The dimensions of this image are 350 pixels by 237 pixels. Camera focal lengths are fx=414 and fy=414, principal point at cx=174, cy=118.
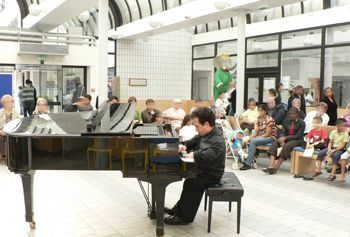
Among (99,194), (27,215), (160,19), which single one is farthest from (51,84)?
(27,215)

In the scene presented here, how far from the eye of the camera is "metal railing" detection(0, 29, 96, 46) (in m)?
12.0

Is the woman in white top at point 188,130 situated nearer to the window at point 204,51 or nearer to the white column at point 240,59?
the white column at point 240,59

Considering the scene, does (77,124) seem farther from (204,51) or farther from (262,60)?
(204,51)

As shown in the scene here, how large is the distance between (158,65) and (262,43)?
170 inches

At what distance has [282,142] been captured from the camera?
7152 millimetres

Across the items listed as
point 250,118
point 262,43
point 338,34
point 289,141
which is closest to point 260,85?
point 262,43

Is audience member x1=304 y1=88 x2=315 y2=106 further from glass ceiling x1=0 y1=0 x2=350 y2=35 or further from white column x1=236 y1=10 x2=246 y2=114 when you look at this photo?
glass ceiling x1=0 y1=0 x2=350 y2=35

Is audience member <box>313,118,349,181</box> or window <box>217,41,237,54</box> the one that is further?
window <box>217,41,237,54</box>

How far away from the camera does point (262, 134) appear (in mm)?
7766

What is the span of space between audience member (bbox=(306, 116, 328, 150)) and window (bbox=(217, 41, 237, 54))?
774cm

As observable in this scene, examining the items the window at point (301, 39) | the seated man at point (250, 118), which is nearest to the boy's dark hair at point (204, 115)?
the seated man at point (250, 118)

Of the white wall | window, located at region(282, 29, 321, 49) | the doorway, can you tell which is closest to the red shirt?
window, located at region(282, 29, 321, 49)

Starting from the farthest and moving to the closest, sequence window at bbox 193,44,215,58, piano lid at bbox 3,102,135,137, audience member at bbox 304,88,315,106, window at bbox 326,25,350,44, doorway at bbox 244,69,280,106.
Answer: window at bbox 193,44,215,58 → doorway at bbox 244,69,280,106 → audience member at bbox 304,88,315,106 → window at bbox 326,25,350,44 → piano lid at bbox 3,102,135,137

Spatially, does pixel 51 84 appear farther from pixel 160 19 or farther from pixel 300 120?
pixel 300 120
